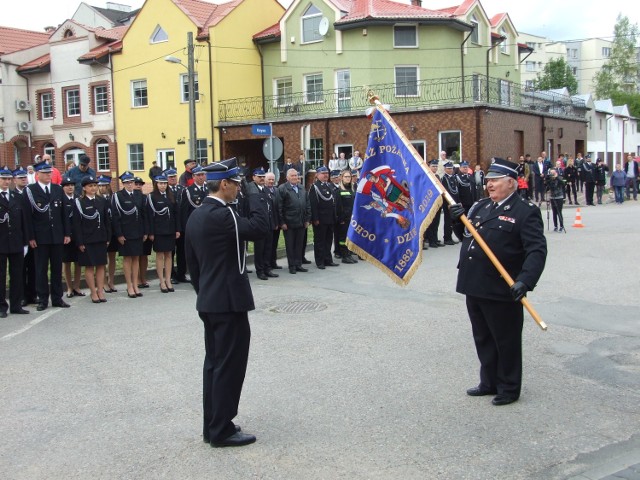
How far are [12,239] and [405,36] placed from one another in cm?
2829

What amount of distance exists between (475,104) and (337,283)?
62.9 ft

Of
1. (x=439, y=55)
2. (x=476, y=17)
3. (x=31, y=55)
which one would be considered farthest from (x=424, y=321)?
(x=31, y=55)

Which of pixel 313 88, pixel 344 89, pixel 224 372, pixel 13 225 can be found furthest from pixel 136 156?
pixel 224 372

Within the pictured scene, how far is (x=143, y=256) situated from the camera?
12.7 metres

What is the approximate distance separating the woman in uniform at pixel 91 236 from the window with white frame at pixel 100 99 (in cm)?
3079

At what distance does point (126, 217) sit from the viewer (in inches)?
470

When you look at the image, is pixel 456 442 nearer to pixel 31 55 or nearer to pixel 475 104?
pixel 475 104

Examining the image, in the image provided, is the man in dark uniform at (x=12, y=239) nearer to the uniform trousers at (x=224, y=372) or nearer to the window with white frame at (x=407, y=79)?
the uniform trousers at (x=224, y=372)

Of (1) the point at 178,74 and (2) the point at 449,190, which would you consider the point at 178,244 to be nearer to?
(2) the point at 449,190

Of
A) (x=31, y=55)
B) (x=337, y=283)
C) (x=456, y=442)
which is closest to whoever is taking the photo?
(x=456, y=442)

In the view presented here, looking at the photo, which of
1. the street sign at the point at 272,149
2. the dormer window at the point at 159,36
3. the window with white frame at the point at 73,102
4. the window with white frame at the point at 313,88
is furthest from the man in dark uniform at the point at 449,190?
the window with white frame at the point at 73,102

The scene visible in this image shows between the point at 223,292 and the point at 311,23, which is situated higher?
the point at 311,23

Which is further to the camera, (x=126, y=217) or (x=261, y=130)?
(x=261, y=130)

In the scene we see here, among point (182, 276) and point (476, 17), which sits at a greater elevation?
point (476, 17)
